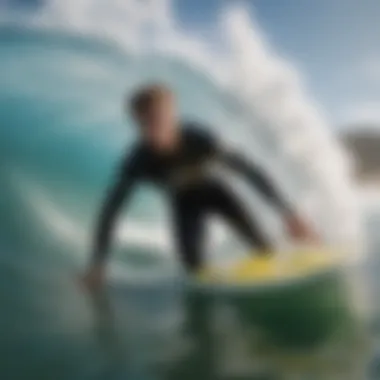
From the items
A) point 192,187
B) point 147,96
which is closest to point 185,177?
point 192,187

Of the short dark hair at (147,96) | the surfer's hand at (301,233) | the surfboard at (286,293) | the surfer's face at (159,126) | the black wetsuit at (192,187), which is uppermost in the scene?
the short dark hair at (147,96)

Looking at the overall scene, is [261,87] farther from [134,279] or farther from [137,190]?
[134,279]

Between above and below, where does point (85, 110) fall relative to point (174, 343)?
above

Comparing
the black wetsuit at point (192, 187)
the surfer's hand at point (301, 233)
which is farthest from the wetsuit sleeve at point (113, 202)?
the surfer's hand at point (301, 233)

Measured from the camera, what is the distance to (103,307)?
1.19 meters

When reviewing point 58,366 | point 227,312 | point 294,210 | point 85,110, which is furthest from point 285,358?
point 85,110

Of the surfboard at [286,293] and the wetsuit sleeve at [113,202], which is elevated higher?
the wetsuit sleeve at [113,202]

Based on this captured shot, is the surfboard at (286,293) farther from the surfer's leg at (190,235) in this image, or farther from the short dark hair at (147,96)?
the short dark hair at (147,96)

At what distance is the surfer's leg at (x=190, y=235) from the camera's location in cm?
120

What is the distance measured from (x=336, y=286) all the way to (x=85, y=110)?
46cm

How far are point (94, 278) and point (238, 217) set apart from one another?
23 cm

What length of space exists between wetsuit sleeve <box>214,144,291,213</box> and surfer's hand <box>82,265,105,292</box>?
24 cm

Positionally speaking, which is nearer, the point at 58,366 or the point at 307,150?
the point at 58,366

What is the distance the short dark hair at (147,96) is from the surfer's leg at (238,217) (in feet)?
0.52
